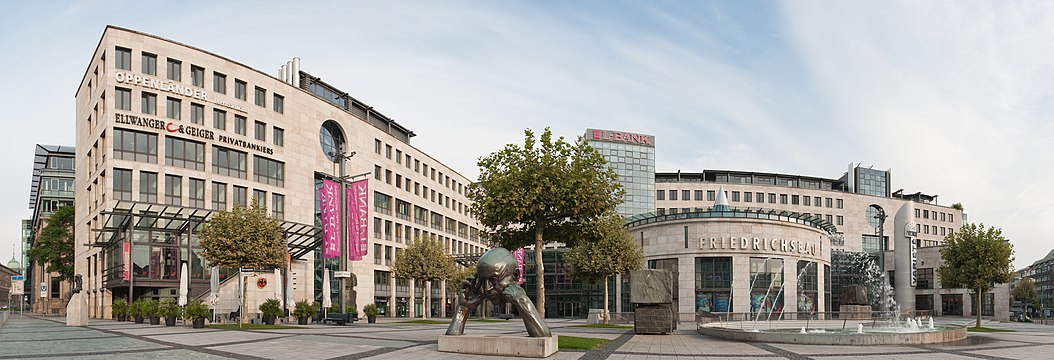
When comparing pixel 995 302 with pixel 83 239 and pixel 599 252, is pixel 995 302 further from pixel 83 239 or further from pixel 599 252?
pixel 83 239

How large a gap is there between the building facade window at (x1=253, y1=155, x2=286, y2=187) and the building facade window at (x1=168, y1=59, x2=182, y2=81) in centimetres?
859

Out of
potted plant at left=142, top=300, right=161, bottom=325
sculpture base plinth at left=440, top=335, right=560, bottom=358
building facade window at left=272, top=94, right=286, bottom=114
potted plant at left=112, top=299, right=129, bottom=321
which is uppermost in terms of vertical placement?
building facade window at left=272, top=94, right=286, bottom=114

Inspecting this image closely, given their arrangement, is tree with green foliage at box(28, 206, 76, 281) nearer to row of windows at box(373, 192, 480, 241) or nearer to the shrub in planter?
row of windows at box(373, 192, 480, 241)

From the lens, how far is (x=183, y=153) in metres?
55.1

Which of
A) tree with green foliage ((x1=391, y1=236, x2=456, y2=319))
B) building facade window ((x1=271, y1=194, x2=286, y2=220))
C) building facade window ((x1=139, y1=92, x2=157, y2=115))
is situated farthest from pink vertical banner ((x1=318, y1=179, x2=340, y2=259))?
building facade window ((x1=139, y1=92, x2=157, y2=115))

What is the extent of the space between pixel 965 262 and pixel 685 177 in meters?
71.0

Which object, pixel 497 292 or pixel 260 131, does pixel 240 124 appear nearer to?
pixel 260 131

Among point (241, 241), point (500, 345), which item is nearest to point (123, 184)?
point (241, 241)

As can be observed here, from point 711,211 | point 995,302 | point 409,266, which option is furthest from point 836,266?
point 409,266

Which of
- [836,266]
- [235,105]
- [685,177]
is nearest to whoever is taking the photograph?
[235,105]

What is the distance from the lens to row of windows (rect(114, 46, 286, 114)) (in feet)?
172

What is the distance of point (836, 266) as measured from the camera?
319 ft

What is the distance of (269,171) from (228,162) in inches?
165

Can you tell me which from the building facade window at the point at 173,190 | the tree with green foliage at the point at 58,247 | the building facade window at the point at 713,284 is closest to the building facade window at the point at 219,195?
the building facade window at the point at 173,190
